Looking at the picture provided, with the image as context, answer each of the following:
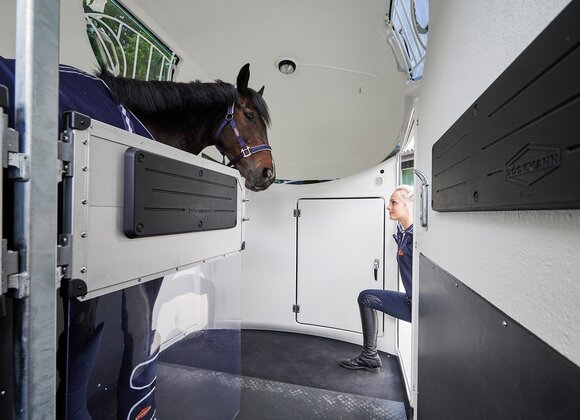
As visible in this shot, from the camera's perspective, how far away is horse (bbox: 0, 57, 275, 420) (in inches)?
26.8

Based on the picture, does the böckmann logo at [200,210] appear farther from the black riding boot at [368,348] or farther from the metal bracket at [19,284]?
the black riding boot at [368,348]

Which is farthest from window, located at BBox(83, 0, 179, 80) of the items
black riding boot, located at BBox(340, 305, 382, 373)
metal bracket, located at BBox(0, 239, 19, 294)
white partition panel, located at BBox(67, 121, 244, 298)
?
black riding boot, located at BBox(340, 305, 382, 373)

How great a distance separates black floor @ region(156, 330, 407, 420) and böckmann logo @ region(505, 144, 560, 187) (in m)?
1.35

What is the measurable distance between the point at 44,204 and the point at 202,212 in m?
0.55

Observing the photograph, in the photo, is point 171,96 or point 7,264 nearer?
point 7,264

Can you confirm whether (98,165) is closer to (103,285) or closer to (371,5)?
(103,285)

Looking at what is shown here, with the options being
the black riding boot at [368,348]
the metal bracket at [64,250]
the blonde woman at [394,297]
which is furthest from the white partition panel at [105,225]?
the black riding boot at [368,348]

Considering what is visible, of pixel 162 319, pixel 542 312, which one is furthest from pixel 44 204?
pixel 542 312

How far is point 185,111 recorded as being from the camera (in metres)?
1.32

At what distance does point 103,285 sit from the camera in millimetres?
665

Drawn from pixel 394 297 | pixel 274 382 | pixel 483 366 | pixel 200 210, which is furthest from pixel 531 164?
pixel 274 382

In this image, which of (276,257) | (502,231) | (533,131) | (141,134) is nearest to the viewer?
(533,131)

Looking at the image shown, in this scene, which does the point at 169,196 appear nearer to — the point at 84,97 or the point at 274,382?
the point at 84,97

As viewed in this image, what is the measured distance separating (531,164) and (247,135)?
138 centimetres
